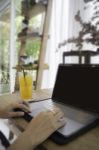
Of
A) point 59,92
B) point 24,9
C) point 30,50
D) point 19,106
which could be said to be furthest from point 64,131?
point 24,9

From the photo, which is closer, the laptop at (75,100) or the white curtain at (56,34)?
the laptop at (75,100)

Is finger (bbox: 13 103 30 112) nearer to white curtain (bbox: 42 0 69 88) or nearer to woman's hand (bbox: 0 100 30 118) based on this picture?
woman's hand (bbox: 0 100 30 118)

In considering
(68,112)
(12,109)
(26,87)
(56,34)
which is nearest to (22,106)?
(12,109)

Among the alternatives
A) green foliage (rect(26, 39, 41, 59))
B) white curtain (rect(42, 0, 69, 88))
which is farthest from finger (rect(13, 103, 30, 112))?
white curtain (rect(42, 0, 69, 88))

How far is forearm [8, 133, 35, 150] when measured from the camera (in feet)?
1.83

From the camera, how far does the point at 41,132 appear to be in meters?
0.57

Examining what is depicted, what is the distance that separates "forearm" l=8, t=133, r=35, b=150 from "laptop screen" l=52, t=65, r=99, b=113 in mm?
306

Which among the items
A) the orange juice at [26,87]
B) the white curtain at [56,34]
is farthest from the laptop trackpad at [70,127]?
the white curtain at [56,34]

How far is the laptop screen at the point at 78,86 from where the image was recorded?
79 cm

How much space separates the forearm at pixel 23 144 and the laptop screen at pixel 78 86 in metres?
→ 0.31

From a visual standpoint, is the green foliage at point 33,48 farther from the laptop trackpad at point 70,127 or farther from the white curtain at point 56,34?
the laptop trackpad at point 70,127

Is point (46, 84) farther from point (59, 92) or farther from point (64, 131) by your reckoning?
point (64, 131)

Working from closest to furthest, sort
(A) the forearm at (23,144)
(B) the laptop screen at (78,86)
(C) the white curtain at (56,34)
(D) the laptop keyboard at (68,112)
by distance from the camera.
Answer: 1. (A) the forearm at (23,144)
2. (D) the laptop keyboard at (68,112)
3. (B) the laptop screen at (78,86)
4. (C) the white curtain at (56,34)

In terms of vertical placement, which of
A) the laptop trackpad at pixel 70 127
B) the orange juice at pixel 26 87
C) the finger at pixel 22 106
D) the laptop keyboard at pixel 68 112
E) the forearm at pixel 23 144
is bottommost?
the forearm at pixel 23 144
